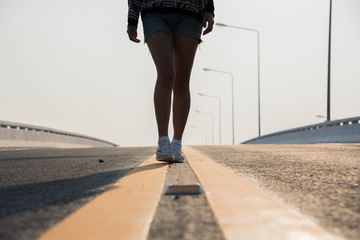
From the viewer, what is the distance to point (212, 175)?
11.3 feet

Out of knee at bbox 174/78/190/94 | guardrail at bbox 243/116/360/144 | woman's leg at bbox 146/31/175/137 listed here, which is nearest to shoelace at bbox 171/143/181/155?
woman's leg at bbox 146/31/175/137

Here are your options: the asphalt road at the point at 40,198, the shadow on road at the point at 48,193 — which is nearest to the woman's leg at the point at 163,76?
the asphalt road at the point at 40,198

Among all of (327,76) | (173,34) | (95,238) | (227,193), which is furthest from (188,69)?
(327,76)

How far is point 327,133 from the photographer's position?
19406 mm

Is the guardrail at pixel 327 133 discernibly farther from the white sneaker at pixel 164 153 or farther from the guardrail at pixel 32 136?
the white sneaker at pixel 164 153

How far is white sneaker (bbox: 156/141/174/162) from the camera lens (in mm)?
4770

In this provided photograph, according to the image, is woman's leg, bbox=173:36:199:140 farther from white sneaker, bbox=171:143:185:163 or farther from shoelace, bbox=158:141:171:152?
shoelace, bbox=158:141:171:152

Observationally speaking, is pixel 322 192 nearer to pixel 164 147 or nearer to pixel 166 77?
pixel 164 147

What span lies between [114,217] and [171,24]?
3.42 m

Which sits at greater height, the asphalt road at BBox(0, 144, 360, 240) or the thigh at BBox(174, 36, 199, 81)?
the thigh at BBox(174, 36, 199, 81)

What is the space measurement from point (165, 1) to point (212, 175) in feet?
7.39

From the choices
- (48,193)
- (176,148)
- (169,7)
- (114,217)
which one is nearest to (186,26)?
(169,7)

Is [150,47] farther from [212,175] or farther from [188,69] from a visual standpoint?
[212,175]

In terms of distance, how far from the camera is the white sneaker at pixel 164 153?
4.77 meters
